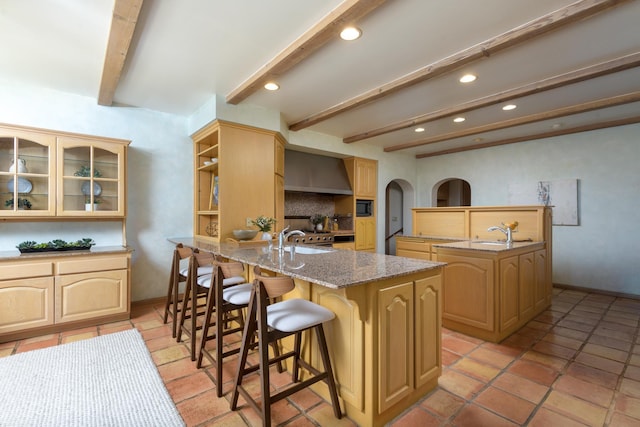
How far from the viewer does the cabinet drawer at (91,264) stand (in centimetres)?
297

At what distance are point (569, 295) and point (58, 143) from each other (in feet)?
22.6

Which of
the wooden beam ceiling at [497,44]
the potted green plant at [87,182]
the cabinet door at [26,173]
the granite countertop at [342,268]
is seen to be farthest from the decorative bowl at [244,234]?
the wooden beam ceiling at [497,44]

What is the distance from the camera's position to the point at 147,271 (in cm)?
386

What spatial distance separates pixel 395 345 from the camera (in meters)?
1.72

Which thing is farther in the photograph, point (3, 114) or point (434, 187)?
point (434, 187)

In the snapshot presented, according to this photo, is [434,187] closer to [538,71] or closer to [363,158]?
[363,158]

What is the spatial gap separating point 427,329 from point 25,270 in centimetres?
355

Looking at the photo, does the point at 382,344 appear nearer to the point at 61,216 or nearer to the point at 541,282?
the point at 541,282

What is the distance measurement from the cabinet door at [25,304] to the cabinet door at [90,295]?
73 mm

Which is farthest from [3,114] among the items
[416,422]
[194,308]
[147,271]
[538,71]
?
[538,71]

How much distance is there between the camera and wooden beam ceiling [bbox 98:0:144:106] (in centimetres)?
188

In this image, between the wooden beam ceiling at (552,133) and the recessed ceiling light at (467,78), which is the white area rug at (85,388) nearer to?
the recessed ceiling light at (467,78)

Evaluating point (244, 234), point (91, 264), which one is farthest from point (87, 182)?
point (244, 234)

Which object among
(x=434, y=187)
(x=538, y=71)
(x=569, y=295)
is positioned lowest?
(x=569, y=295)
